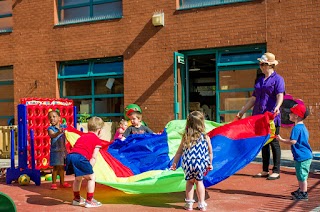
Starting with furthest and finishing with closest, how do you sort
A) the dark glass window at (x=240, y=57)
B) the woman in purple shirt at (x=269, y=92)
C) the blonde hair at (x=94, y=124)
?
the dark glass window at (x=240, y=57)
the woman in purple shirt at (x=269, y=92)
the blonde hair at (x=94, y=124)

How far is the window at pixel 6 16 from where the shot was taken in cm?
A: 1673

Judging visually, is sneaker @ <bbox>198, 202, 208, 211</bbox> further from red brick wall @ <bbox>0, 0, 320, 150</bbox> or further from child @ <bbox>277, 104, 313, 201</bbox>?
red brick wall @ <bbox>0, 0, 320, 150</bbox>

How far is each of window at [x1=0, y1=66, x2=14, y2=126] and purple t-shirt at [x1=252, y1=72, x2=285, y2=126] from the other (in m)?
11.4

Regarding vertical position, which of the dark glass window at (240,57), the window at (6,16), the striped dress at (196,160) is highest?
the window at (6,16)

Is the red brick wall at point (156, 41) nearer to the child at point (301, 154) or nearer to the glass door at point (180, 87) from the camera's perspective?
the glass door at point (180, 87)

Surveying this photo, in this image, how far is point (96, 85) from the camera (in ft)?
50.1

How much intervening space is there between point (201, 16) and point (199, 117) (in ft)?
26.2

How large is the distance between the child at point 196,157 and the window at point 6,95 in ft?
40.1

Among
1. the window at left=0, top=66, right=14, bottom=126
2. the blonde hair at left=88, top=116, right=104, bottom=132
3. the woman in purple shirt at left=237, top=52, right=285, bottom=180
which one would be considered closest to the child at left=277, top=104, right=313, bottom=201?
the woman in purple shirt at left=237, top=52, right=285, bottom=180

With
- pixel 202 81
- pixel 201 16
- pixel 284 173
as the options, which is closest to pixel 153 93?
pixel 202 81

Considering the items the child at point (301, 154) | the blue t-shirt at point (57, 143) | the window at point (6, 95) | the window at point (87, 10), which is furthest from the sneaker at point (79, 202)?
the window at point (6, 95)

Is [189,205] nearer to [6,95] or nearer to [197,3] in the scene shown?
[197,3]

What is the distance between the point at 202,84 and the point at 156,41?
77.8 inches

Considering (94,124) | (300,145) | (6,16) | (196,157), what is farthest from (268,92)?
(6,16)
